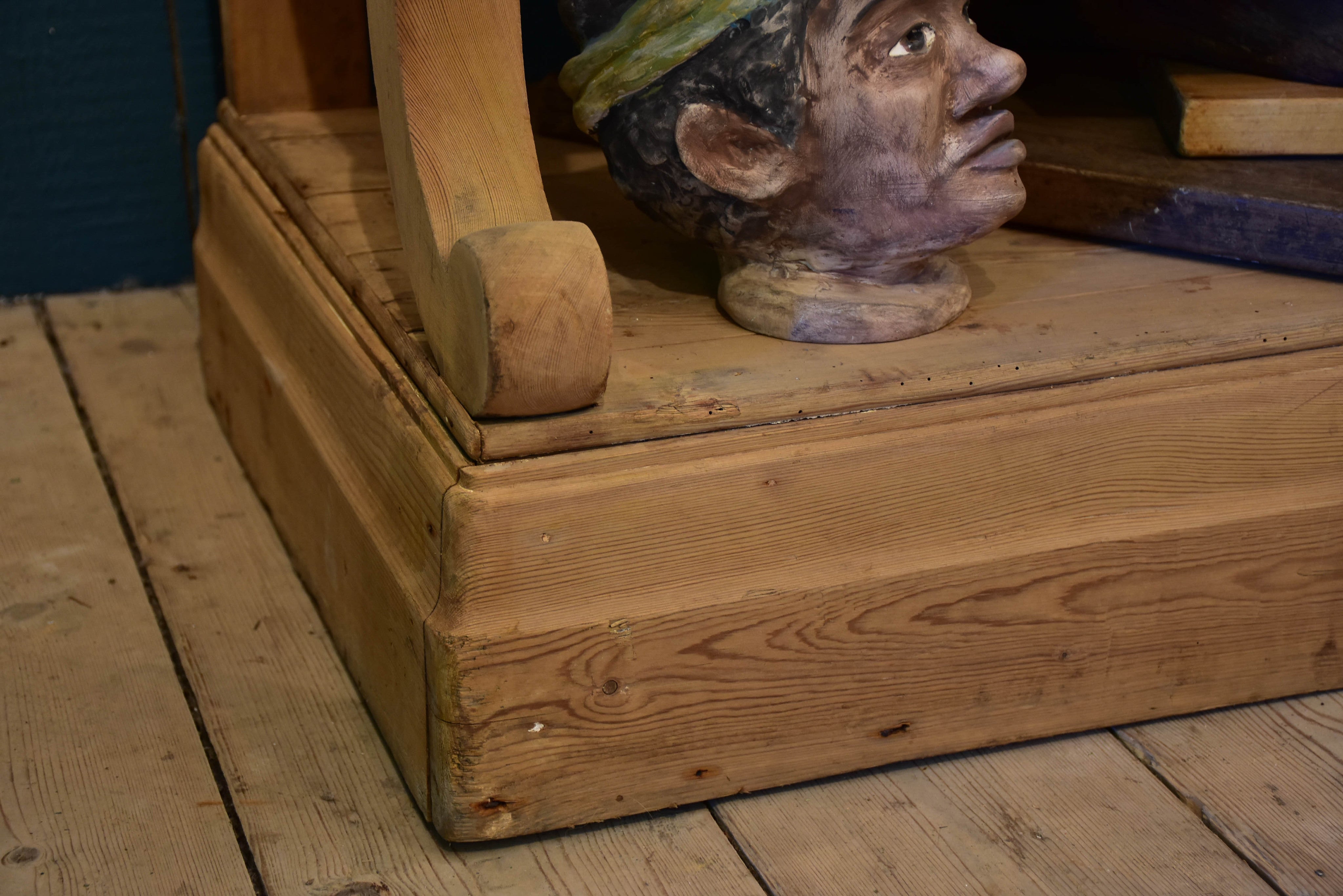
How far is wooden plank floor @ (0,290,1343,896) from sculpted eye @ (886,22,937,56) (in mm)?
485

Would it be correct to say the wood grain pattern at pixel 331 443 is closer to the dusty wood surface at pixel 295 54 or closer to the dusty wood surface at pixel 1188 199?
the dusty wood surface at pixel 295 54

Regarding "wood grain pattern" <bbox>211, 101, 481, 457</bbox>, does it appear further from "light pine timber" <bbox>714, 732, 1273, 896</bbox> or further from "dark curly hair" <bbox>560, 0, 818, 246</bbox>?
"light pine timber" <bbox>714, 732, 1273, 896</bbox>

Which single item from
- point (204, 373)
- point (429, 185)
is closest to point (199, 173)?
point (204, 373)

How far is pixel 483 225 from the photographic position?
2.90 ft

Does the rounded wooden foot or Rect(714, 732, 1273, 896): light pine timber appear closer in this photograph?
the rounded wooden foot

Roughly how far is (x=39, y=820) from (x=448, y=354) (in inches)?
15.6

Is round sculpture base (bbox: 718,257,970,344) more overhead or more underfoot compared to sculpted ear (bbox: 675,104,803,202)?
more underfoot

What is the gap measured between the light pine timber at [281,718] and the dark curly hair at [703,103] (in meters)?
0.40

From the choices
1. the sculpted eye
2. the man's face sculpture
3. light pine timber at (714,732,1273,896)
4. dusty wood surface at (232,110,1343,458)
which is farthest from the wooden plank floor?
the sculpted eye

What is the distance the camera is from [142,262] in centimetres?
165

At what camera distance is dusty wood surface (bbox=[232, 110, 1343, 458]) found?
Result: 88 centimetres

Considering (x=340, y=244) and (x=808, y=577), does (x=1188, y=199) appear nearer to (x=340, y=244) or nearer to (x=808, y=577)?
(x=808, y=577)

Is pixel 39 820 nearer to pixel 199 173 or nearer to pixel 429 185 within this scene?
pixel 429 185

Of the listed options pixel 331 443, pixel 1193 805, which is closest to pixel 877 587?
pixel 1193 805
